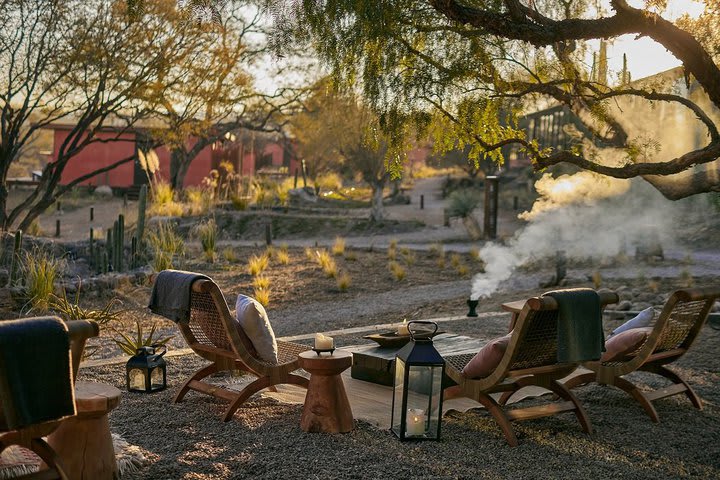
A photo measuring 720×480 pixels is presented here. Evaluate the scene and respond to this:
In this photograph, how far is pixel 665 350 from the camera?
593cm

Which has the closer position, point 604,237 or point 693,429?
point 693,429

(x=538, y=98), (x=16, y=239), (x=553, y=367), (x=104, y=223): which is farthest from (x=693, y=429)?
(x=104, y=223)

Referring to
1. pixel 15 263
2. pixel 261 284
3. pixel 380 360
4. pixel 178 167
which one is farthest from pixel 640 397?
pixel 178 167

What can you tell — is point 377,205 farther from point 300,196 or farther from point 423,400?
point 423,400

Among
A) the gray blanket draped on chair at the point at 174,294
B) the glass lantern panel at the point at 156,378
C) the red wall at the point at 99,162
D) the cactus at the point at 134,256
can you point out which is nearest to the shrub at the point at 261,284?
the cactus at the point at 134,256

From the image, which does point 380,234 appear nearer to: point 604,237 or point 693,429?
point 604,237

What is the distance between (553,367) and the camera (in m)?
5.17

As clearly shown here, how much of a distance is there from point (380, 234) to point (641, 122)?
46.2 feet

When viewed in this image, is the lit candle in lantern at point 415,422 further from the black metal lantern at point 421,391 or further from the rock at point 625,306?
the rock at point 625,306

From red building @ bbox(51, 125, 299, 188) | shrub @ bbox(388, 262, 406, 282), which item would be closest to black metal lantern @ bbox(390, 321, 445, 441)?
shrub @ bbox(388, 262, 406, 282)

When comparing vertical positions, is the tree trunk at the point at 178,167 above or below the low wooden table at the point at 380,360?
above

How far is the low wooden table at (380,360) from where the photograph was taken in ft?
20.7

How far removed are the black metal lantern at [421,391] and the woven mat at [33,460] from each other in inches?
57.6

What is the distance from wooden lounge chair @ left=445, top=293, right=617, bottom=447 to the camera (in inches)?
192
